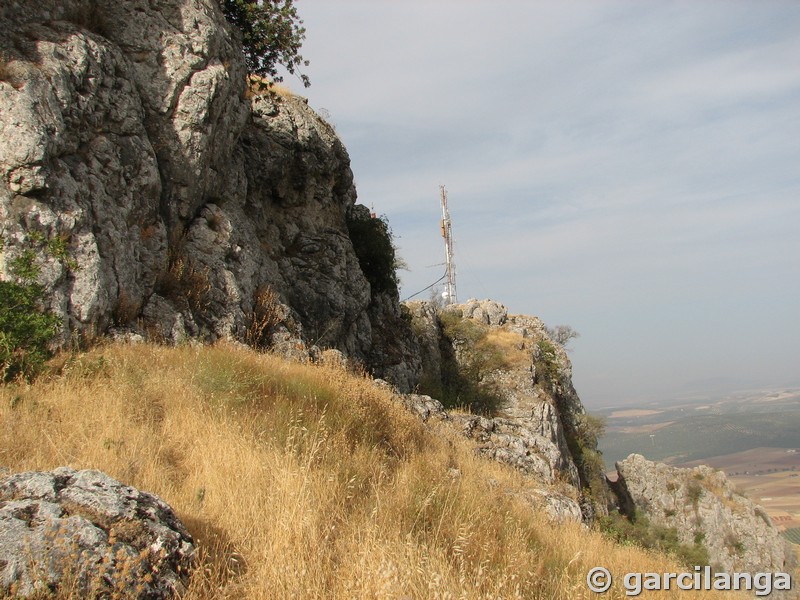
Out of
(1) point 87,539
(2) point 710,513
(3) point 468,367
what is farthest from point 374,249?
(2) point 710,513

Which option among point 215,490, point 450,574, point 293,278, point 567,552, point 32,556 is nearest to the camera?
point 32,556

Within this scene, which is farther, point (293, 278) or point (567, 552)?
point (293, 278)

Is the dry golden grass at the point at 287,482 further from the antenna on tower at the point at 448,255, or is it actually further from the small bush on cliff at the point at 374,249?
the antenna on tower at the point at 448,255

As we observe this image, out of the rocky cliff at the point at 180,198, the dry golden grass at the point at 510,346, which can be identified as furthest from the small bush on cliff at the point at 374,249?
the dry golden grass at the point at 510,346

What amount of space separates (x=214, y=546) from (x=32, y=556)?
1152mm

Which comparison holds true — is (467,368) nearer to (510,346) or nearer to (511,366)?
(511,366)

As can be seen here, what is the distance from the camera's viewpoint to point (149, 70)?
10.8 metres

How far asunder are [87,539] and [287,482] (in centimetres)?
155

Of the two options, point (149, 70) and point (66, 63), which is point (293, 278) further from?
point (66, 63)

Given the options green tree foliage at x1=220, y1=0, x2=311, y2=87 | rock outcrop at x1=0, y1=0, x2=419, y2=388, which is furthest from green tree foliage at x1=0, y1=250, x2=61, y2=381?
green tree foliage at x1=220, y1=0, x2=311, y2=87

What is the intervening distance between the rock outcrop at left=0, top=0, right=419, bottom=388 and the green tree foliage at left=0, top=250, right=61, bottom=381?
42 cm

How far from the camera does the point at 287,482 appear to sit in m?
4.44

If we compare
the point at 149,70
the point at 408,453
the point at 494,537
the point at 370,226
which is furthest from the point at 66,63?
the point at 370,226

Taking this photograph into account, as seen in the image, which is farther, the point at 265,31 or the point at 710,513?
the point at 710,513
